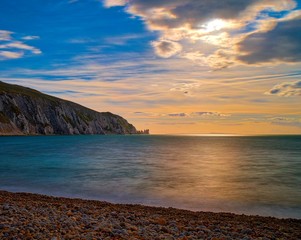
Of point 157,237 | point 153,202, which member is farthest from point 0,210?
point 153,202

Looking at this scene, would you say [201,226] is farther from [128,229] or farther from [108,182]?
[108,182]

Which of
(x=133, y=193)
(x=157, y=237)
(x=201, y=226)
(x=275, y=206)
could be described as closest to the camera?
(x=157, y=237)

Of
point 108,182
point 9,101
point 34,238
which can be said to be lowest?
point 108,182

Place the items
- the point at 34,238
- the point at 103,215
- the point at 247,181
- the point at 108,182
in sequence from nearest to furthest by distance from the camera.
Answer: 1. the point at 34,238
2. the point at 103,215
3. the point at 108,182
4. the point at 247,181

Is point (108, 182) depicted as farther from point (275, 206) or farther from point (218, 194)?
point (275, 206)

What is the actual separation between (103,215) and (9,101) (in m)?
203

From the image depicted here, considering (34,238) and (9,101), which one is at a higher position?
(9,101)

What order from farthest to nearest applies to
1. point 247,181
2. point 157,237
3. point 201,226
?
point 247,181, point 201,226, point 157,237

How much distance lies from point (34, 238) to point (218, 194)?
875 inches

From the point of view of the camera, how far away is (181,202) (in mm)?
25500

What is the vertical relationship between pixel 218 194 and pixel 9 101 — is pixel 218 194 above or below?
below

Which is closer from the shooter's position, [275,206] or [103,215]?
[103,215]

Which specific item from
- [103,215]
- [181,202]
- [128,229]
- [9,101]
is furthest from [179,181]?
[9,101]

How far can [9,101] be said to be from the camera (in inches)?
7726
